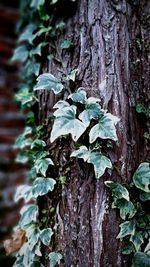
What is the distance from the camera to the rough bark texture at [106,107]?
818 millimetres

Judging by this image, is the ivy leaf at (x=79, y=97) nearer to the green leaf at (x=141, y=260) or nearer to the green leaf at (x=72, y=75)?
the green leaf at (x=72, y=75)

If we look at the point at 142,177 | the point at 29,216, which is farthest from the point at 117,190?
the point at 29,216

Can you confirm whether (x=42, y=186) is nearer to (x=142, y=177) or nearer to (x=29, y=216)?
(x=29, y=216)

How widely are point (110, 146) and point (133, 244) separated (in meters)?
0.27

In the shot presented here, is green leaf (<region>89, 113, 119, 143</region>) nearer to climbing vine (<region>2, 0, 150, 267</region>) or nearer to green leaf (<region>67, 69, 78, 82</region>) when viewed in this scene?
climbing vine (<region>2, 0, 150, 267</region>)

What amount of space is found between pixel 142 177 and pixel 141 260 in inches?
8.6

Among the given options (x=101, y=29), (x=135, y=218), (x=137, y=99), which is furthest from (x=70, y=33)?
(x=135, y=218)

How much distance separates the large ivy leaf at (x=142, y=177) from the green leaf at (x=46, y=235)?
290 mm

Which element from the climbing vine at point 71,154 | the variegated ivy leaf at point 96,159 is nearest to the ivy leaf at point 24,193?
the climbing vine at point 71,154

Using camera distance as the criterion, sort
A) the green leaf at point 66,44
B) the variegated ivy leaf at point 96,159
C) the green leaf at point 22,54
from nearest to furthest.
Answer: the variegated ivy leaf at point 96,159, the green leaf at point 66,44, the green leaf at point 22,54

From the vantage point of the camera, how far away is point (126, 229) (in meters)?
0.80

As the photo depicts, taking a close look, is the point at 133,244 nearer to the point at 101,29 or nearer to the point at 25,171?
the point at 101,29

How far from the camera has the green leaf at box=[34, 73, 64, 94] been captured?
842 mm

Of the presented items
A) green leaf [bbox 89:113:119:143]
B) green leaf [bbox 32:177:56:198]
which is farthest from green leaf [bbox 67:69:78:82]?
green leaf [bbox 32:177:56:198]
